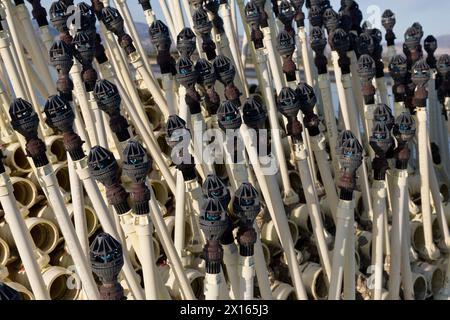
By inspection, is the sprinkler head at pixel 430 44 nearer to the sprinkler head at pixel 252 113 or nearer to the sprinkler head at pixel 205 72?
the sprinkler head at pixel 205 72

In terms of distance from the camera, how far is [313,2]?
18.1 ft

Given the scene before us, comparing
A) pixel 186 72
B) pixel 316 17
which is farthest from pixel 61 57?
pixel 316 17

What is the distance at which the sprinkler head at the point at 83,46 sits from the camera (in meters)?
4.09

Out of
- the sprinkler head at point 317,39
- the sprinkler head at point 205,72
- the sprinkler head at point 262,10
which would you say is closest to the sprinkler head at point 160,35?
the sprinkler head at point 205,72

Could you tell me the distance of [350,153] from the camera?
345 cm

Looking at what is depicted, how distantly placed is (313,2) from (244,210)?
3.34m

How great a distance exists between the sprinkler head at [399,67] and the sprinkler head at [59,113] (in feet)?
10.8

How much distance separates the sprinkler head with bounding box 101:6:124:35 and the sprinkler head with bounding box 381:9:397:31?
3451mm

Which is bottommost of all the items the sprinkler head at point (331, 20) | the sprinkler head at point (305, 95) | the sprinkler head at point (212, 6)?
the sprinkler head at point (305, 95)

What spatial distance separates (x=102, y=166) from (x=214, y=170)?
6.58ft
